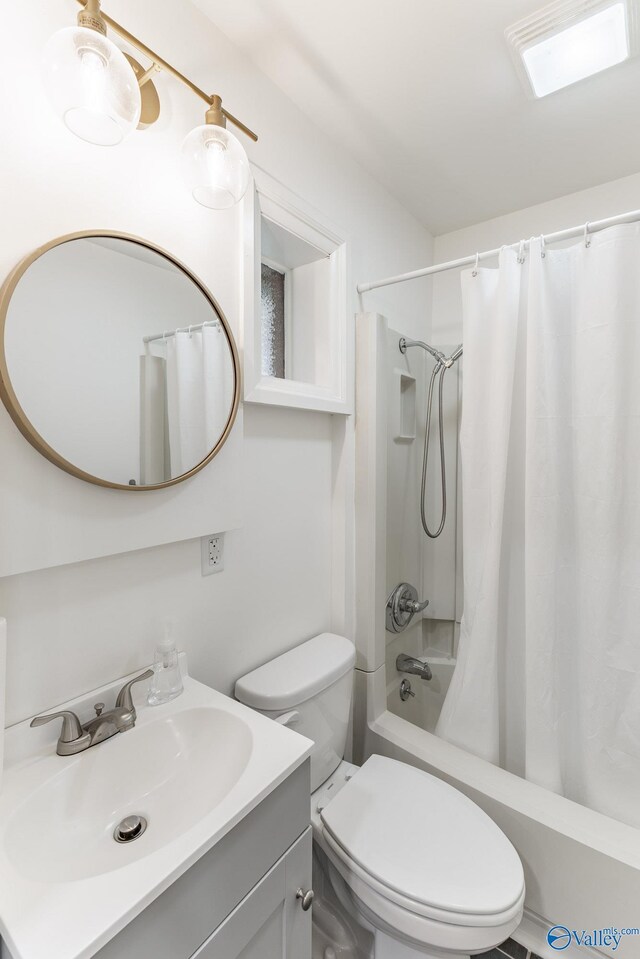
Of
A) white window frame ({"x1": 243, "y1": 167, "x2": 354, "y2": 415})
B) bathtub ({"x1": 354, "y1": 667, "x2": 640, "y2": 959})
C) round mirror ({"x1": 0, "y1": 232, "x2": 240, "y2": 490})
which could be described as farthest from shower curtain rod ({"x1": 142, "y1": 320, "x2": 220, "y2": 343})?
bathtub ({"x1": 354, "y1": 667, "x2": 640, "y2": 959})

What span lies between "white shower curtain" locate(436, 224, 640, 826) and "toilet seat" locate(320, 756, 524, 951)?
0.40 m

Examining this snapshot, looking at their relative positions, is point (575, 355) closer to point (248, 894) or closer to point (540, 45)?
point (540, 45)

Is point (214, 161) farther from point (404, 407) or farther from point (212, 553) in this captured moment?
point (404, 407)

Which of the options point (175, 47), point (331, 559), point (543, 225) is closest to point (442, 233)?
point (543, 225)

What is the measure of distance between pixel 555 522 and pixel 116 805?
4.45ft

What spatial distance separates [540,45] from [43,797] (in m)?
2.15

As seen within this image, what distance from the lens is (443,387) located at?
2.14m

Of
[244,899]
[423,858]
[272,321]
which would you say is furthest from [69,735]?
[272,321]

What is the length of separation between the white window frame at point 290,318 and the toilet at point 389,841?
83 centimetres

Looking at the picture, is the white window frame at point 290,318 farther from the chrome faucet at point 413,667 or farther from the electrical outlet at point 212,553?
the chrome faucet at point 413,667

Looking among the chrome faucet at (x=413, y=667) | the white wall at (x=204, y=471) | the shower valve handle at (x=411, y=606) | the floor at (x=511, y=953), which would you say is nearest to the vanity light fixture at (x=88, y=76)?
the white wall at (x=204, y=471)

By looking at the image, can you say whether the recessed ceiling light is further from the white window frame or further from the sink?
the sink

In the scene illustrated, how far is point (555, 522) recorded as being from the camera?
4.47 feet

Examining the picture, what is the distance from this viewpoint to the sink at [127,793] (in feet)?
2.29
